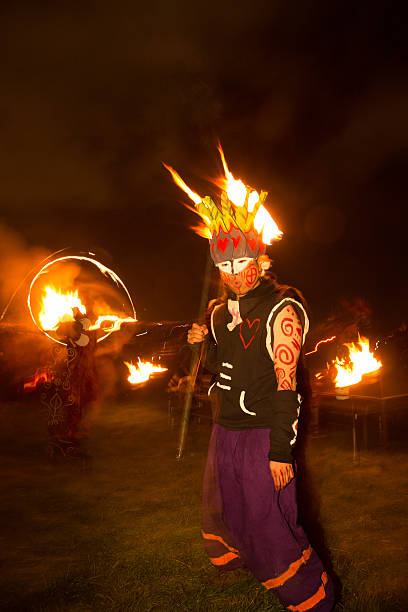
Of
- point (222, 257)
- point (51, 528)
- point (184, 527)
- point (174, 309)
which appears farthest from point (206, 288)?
point (174, 309)

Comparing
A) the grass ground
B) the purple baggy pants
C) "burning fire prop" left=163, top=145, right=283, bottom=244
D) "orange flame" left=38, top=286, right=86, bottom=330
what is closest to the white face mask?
"burning fire prop" left=163, top=145, right=283, bottom=244

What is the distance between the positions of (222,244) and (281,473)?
1.45 metres

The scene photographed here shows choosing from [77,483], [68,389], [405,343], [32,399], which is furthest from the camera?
[32,399]

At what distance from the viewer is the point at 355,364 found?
7863mm

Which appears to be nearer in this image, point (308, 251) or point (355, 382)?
point (355, 382)

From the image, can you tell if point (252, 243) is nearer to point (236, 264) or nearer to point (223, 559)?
point (236, 264)

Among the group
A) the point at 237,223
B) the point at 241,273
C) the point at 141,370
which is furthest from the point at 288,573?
the point at 141,370

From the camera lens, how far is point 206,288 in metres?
4.39

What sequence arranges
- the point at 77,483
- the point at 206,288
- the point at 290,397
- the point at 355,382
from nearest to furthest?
the point at 290,397 < the point at 206,288 < the point at 77,483 < the point at 355,382

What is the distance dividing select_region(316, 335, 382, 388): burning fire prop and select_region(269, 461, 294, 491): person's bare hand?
194 inches

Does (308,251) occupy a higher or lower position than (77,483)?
higher

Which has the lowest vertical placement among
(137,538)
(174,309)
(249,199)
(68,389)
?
(137,538)

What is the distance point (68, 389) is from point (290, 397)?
4.87m

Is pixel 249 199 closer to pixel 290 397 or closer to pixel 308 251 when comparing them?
pixel 290 397
